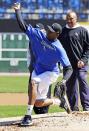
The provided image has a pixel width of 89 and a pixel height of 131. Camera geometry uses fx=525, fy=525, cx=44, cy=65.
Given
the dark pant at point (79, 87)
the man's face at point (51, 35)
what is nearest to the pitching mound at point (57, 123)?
the dark pant at point (79, 87)

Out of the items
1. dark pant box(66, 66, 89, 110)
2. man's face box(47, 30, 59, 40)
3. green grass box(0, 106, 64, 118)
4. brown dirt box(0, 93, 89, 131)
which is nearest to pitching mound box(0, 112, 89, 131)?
brown dirt box(0, 93, 89, 131)

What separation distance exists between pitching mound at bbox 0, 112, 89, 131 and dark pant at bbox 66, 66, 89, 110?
0.94 metres

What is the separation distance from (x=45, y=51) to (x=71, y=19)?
1648mm

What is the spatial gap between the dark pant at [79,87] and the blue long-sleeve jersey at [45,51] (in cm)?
160

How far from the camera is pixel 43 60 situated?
315 inches

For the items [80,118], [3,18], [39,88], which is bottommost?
[3,18]

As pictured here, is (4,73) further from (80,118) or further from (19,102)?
(80,118)

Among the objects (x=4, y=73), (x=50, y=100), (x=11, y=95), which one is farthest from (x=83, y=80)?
(x=4, y=73)

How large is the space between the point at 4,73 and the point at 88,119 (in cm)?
2111

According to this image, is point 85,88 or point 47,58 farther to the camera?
point 85,88

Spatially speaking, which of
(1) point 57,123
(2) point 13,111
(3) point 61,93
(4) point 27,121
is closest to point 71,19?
(3) point 61,93

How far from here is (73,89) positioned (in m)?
9.73

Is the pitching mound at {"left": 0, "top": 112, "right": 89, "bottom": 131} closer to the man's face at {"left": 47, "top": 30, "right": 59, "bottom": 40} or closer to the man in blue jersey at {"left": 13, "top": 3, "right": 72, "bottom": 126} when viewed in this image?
the man in blue jersey at {"left": 13, "top": 3, "right": 72, "bottom": 126}

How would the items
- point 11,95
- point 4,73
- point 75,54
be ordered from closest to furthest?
point 75,54, point 11,95, point 4,73
